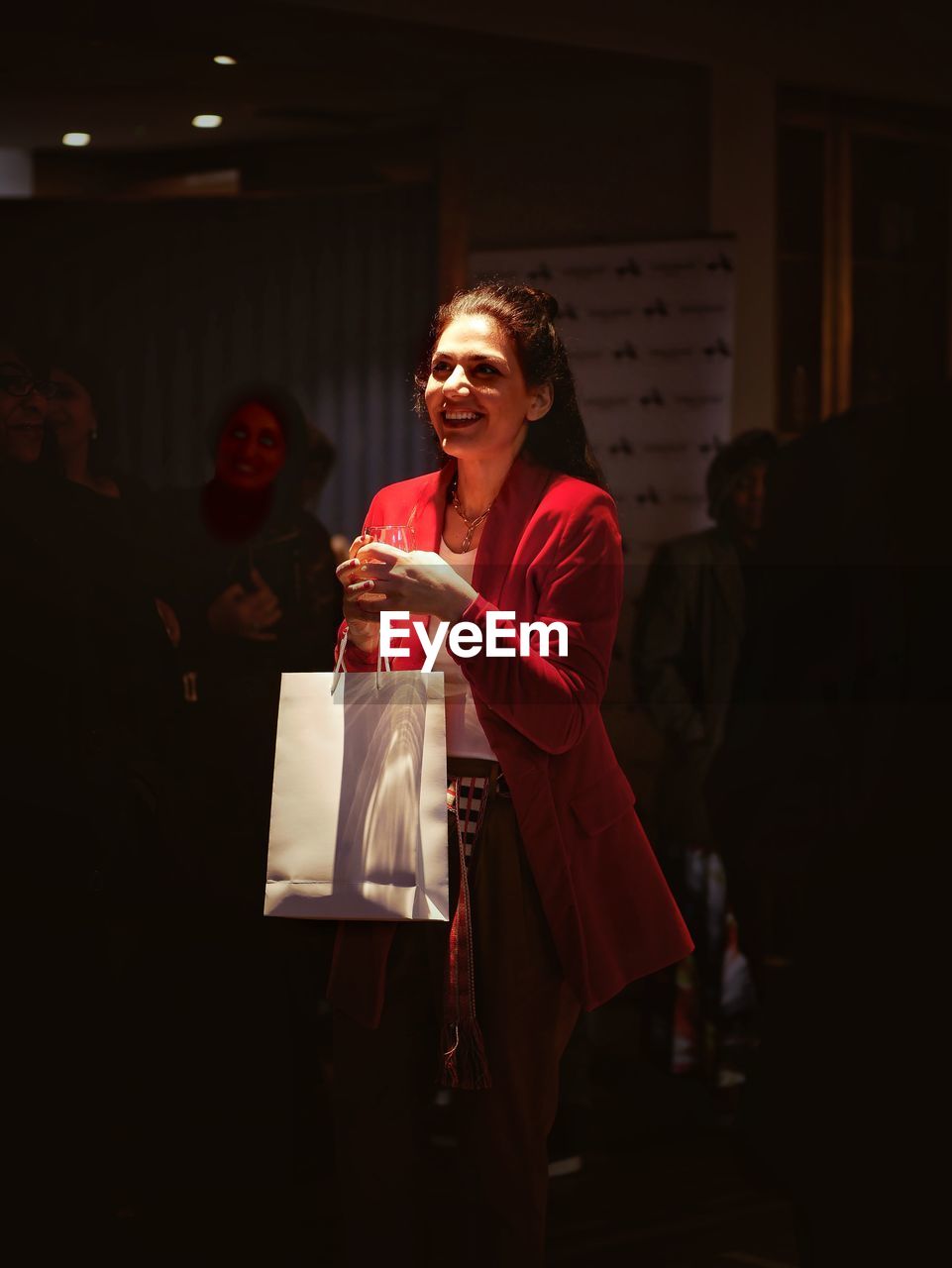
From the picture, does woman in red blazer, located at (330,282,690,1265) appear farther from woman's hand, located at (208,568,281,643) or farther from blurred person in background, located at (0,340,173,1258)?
blurred person in background, located at (0,340,173,1258)

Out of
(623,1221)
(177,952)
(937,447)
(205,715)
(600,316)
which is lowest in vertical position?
(623,1221)

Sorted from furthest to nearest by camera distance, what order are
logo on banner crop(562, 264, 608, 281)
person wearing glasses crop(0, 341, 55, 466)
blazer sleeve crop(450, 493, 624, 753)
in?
1. logo on banner crop(562, 264, 608, 281)
2. person wearing glasses crop(0, 341, 55, 466)
3. blazer sleeve crop(450, 493, 624, 753)

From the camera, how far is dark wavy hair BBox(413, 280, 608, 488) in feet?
6.26

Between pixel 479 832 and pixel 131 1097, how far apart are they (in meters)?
0.78

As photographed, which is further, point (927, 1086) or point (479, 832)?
point (927, 1086)

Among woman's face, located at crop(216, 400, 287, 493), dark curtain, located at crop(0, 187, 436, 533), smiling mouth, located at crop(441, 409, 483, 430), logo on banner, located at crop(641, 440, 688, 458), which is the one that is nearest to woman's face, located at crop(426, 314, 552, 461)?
smiling mouth, located at crop(441, 409, 483, 430)

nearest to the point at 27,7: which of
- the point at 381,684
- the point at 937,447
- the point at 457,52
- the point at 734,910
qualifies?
the point at 457,52

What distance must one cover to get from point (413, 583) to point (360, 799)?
0.95 ft

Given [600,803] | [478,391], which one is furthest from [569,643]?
[478,391]

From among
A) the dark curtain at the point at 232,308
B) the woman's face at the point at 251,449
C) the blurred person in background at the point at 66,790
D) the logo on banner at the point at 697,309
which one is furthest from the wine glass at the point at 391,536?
the logo on banner at the point at 697,309

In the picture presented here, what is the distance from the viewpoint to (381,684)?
185cm

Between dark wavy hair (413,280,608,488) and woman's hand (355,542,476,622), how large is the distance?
240mm

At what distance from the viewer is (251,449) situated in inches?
88.4

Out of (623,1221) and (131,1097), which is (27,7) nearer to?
(131,1097)
